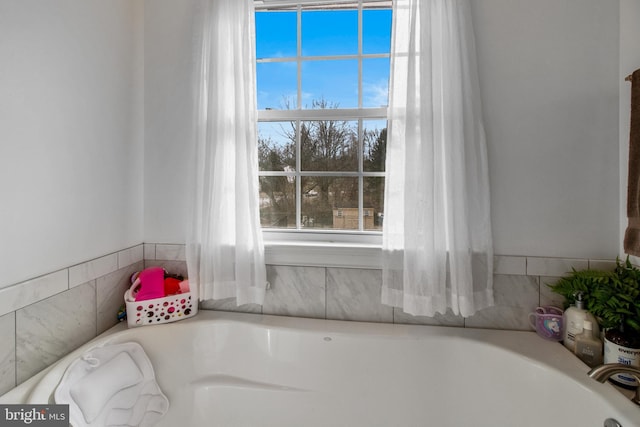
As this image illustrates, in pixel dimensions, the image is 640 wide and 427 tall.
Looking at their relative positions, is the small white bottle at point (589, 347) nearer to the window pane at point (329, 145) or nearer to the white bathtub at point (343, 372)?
the white bathtub at point (343, 372)

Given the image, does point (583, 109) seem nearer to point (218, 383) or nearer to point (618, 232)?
point (618, 232)

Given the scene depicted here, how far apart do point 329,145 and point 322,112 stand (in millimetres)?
184

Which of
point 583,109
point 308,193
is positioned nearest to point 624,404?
point 583,109

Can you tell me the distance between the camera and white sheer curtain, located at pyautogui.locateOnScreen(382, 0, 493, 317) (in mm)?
1267

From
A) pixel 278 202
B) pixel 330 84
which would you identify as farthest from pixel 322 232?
pixel 330 84

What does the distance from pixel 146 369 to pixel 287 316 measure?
667 mm

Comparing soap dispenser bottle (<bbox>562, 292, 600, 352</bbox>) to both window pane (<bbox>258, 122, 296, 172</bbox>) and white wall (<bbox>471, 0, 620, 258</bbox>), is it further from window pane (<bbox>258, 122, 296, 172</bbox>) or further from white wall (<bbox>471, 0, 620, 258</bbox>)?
window pane (<bbox>258, 122, 296, 172</bbox>)

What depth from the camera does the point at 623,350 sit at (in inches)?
40.4

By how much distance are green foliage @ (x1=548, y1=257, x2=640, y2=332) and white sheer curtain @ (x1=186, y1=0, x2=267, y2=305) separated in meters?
1.38

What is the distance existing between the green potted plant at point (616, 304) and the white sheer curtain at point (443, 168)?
1.15ft

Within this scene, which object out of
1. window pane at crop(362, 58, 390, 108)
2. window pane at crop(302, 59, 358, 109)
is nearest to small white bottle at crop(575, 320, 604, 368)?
window pane at crop(362, 58, 390, 108)

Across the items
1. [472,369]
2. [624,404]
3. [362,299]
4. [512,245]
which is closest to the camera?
[624,404]

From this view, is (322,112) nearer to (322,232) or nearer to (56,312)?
(322,232)

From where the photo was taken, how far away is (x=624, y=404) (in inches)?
34.9
